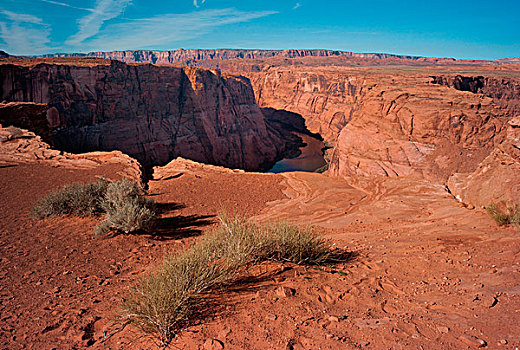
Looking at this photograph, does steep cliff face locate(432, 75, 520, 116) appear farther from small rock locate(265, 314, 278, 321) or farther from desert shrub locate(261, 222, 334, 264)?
small rock locate(265, 314, 278, 321)

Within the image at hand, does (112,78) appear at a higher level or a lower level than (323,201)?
higher

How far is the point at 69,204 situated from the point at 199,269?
587 cm

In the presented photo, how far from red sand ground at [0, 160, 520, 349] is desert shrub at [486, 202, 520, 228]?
7.6 inches

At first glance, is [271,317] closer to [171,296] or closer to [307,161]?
[171,296]

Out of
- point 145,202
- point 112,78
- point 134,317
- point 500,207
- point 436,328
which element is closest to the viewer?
point 436,328

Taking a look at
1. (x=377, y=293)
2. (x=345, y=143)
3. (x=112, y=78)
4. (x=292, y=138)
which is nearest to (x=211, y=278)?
(x=377, y=293)

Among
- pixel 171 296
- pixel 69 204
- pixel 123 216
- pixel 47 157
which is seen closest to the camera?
pixel 171 296

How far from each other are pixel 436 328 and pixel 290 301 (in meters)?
1.35

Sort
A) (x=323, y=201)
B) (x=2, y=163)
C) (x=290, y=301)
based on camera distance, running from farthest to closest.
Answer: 1. (x=2, y=163)
2. (x=323, y=201)
3. (x=290, y=301)

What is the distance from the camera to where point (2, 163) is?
12727mm

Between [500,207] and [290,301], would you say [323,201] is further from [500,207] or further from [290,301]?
[290,301]

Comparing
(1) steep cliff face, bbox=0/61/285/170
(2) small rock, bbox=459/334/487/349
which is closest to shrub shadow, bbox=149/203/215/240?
(2) small rock, bbox=459/334/487/349

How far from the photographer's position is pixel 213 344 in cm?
250

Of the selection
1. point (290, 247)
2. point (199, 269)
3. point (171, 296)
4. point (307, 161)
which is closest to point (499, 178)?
point (290, 247)
